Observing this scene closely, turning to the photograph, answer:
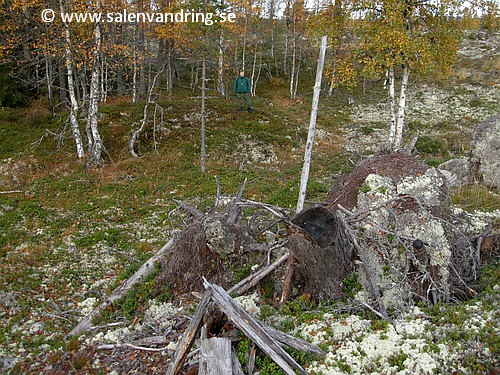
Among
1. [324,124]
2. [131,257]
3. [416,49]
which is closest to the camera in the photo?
[131,257]

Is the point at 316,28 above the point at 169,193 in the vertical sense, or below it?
above

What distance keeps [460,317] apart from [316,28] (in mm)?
14728

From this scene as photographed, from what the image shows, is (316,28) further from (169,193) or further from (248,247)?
(248,247)

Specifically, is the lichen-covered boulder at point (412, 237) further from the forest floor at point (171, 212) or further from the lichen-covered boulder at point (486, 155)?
the lichen-covered boulder at point (486, 155)

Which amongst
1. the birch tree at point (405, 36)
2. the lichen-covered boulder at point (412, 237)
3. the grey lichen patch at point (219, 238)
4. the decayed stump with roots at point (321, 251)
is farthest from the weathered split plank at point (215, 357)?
the birch tree at point (405, 36)

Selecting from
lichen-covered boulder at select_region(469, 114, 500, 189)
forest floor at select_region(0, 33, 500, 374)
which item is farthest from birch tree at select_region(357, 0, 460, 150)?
forest floor at select_region(0, 33, 500, 374)

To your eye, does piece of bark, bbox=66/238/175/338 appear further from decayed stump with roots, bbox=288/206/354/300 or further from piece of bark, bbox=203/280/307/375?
decayed stump with roots, bbox=288/206/354/300

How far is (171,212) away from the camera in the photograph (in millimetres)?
8906

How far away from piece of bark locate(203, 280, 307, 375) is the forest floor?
183 mm

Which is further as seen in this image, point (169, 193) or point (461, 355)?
point (169, 193)

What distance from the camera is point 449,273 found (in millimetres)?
6539

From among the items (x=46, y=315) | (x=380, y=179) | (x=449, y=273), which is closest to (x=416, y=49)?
(x=380, y=179)
